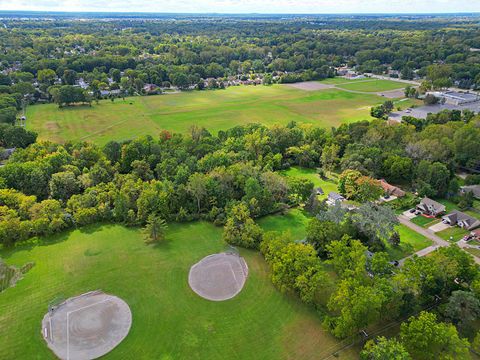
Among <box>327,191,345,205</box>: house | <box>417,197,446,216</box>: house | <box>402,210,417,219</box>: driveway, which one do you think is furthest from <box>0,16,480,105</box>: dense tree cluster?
<box>327,191,345,205</box>: house

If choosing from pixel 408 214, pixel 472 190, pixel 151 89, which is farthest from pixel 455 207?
pixel 151 89

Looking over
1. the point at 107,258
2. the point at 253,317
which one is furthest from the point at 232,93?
the point at 253,317

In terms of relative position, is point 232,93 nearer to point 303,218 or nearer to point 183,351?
point 303,218

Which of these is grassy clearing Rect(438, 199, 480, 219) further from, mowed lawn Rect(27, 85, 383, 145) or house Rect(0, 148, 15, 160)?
house Rect(0, 148, 15, 160)

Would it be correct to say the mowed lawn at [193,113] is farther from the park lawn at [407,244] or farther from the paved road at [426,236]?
the park lawn at [407,244]

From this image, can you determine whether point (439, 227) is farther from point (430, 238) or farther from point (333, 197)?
point (333, 197)

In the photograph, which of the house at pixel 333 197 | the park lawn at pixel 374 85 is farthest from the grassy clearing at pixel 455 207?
the park lawn at pixel 374 85

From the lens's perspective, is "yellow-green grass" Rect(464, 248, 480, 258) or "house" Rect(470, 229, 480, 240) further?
"house" Rect(470, 229, 480, 240)
